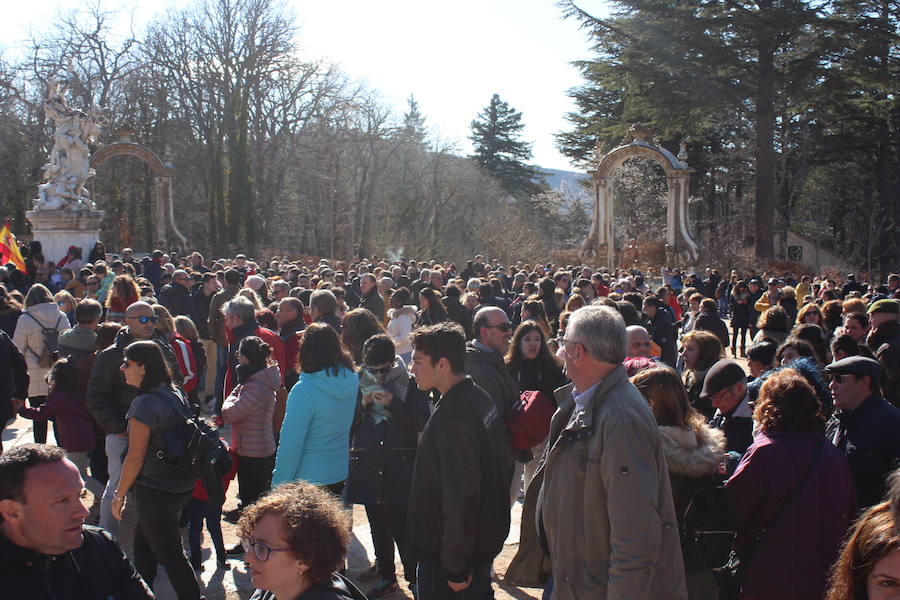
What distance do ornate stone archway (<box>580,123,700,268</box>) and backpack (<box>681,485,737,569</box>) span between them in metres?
29.4

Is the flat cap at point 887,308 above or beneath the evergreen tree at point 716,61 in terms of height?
beneath

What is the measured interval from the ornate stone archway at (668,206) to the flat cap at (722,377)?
28.0 m

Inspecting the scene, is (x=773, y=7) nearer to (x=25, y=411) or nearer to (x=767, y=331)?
(x=767, y=331)

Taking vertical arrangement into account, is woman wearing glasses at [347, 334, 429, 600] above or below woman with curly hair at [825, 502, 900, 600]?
below

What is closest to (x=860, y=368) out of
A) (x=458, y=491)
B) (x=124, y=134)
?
(x=458, y=491)

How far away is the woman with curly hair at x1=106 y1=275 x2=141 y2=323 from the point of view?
910 centimetres

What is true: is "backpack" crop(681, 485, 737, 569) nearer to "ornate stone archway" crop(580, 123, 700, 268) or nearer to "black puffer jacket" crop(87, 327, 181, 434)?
"black puffer jacket" crop(87, 327, 181, 434)

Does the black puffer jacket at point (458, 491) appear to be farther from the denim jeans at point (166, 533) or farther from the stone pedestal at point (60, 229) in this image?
the stone pedestal at point (60, 229)

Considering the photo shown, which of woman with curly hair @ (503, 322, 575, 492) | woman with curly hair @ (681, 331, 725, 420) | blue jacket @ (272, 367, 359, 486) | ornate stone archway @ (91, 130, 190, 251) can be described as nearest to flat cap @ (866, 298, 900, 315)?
woman with curly hair @ (681, 331, 725, 420)

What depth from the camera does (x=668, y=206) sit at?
3322cm

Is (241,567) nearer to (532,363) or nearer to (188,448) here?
(188,448)

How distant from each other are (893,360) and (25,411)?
25.7 ft

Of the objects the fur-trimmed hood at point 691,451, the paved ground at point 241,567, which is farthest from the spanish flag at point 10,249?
the fur-trimmed hood at point 691,451

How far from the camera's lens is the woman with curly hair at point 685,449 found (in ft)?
12.3
